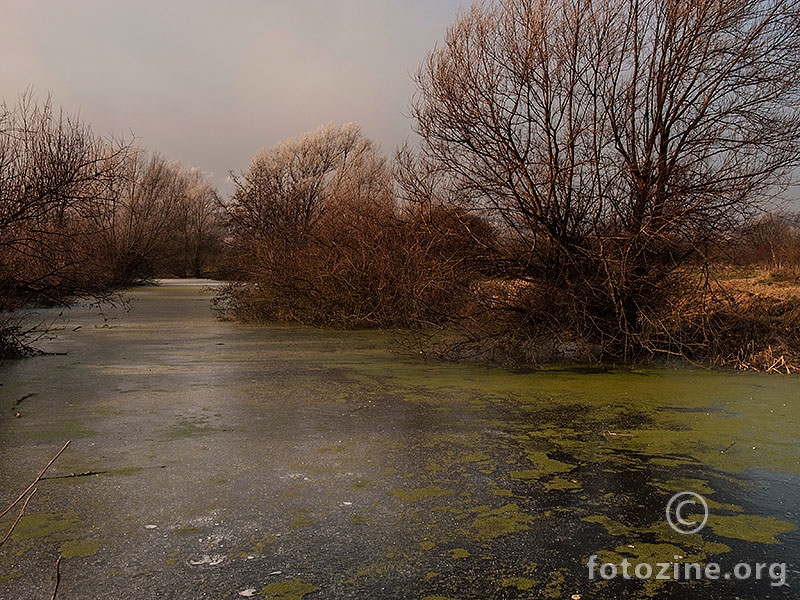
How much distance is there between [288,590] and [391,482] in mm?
1401

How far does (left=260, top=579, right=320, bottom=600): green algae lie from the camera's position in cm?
278

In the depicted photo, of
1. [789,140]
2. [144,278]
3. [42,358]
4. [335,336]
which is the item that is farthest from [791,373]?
[144,278]

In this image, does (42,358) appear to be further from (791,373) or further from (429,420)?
(791,373)

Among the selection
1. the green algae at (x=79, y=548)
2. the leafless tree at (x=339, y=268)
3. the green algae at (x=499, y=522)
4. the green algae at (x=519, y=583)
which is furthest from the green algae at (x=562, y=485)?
the leafless tree at (x=339, y=268)

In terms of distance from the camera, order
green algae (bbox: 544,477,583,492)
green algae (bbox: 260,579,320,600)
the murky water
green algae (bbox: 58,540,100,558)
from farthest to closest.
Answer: green algae (bbox: 544,477,583,492) < green algae (bbox: 58,540,100,558) < the murky water < green algae (bbox: 260,579,320,600)

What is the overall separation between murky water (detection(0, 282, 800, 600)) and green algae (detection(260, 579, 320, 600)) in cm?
1

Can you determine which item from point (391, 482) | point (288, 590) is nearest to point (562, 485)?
point (391, 482)

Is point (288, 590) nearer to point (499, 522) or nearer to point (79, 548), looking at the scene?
point (79, 548)

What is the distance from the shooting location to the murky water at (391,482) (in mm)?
2975

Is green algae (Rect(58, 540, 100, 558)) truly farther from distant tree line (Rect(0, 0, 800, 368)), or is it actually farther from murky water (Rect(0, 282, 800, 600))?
distant tree line (Rect(0, 0, 800, 368))

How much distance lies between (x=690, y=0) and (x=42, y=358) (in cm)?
865

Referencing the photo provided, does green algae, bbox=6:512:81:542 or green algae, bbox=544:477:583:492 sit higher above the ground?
green algae, bbox=544:477:583:492

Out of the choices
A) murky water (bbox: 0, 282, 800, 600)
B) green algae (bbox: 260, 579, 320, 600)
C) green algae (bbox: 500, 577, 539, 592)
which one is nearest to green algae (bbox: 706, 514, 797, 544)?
murky water (bbox: 0, 282, 800, 600)

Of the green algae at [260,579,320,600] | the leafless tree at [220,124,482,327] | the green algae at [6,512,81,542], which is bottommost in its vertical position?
Answer: the green algae at [260,579,320,600]
